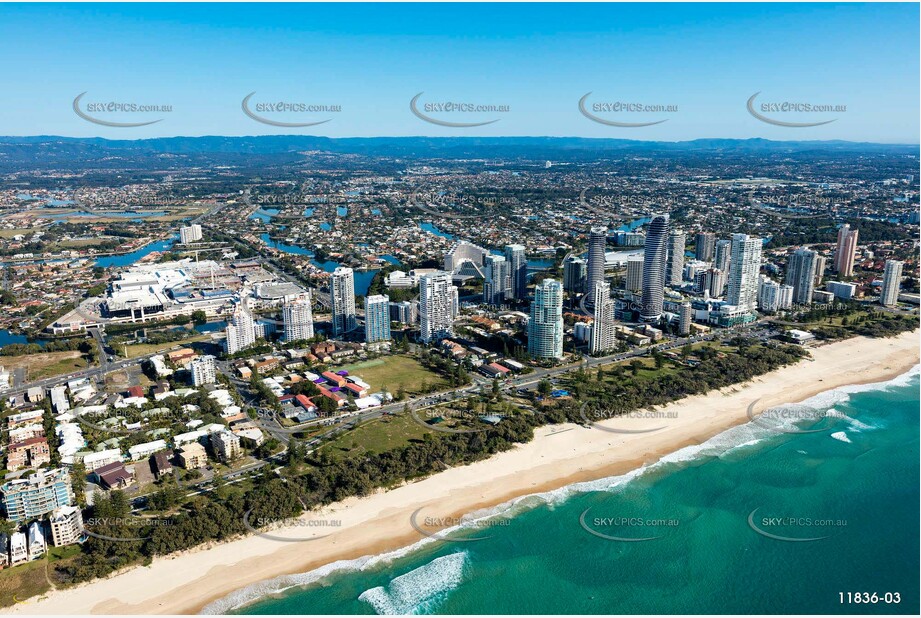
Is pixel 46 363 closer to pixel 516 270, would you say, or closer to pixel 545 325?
pixel 545 325

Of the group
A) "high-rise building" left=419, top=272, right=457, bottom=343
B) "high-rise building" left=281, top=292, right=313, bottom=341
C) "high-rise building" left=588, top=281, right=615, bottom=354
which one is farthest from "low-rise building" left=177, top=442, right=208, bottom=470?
"high-rise building" left=588, top=281, right=615, bottom=354

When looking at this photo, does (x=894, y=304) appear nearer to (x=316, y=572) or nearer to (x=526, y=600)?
(x=526, y=600)

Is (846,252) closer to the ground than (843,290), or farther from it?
farther from it

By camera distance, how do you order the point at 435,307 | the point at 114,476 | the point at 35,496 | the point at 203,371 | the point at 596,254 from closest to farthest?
the point at 35,496 → the point at 114,476 → the point at 203,371 → the point at 435,307 → the point at 596,254

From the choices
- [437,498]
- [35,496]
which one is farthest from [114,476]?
[437,498]

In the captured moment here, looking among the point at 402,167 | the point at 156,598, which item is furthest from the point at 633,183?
the point at 156,598

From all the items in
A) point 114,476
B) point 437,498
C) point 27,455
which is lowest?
point 437,498

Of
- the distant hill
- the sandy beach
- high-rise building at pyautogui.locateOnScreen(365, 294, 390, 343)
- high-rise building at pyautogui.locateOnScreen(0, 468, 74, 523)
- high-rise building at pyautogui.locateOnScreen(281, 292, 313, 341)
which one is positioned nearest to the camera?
the sandy beach

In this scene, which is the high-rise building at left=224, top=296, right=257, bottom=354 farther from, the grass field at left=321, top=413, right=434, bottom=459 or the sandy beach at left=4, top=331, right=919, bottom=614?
the sandy beach at left=4, top=331, right=919, bottom=614
